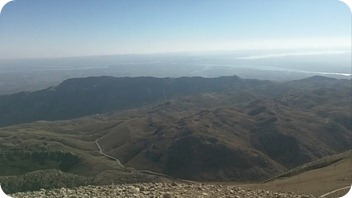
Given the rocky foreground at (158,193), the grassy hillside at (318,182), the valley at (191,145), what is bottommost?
the valley at (191,145)

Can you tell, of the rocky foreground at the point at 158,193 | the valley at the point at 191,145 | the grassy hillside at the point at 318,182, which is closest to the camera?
the rocky foreground at the point at 158,193

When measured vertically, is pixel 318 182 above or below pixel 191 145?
above

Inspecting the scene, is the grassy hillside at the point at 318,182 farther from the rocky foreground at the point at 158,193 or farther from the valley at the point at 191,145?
the valley at the point at 191,145

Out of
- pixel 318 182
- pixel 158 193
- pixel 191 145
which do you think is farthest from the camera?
pixel 191 145

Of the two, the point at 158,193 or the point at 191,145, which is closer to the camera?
the point at 158,193

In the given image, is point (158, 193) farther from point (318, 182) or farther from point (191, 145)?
point (191, 145)

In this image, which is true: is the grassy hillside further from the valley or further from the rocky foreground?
the valley

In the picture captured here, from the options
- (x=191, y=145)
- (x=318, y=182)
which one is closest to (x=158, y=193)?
(x=318, y=182)

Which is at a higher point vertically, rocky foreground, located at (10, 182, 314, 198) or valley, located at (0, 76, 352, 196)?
rocky foreground, located at (10, 182, 314, 198)

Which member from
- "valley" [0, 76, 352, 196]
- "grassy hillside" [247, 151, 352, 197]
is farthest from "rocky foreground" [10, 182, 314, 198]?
"valley" [0, 76, 352, 196]

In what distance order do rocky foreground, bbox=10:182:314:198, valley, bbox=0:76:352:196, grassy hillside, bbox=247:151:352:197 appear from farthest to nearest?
valley, bbox=0:76:352:196 < grassy hillside, bbox=247:151:352:197 < rocky foreground, bbox=10:182:314:198

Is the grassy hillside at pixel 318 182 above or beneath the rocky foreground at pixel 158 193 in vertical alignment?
beneath

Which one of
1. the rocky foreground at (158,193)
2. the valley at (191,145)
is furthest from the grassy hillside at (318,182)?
the valley at (191,145)
